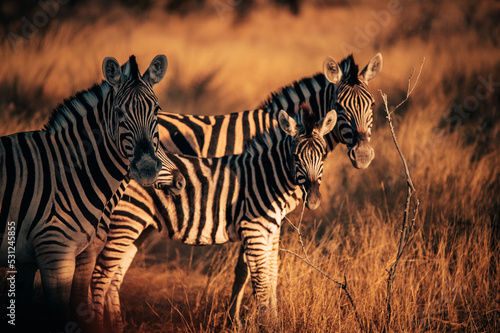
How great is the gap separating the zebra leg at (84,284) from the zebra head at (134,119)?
1.10m

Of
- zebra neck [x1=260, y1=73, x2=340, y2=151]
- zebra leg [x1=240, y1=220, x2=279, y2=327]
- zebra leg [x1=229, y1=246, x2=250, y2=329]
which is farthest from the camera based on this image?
zebra neck [x1=260, y1=73, x2=340, y2=151]

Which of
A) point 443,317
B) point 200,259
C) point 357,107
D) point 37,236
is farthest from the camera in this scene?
point 200,259

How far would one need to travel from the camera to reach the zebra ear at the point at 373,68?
20.1 ft

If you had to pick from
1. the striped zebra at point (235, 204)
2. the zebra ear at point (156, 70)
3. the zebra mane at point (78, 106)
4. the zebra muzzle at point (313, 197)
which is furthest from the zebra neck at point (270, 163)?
the zebra mane at point (78, 106)

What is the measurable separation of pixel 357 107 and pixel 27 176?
352cm

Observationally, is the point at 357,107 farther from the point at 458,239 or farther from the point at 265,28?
the point at 265,28

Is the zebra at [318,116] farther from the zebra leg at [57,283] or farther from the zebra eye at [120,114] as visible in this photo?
the zebra leg at [57,283]

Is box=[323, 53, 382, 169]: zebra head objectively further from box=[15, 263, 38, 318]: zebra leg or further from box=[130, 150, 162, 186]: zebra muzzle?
box=[15, 263, 38, 318]: zebra leg

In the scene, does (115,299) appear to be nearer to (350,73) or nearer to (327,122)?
(327,122)

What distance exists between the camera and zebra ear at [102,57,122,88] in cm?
414

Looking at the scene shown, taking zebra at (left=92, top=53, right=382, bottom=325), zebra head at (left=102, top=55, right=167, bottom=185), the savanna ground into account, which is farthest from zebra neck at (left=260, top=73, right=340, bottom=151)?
zebra head at (left=102, top=55, right=167, bottom=185)

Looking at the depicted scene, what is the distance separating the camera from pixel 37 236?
12.9 feet

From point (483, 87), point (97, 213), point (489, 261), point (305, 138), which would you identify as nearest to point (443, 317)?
point (489, 261)

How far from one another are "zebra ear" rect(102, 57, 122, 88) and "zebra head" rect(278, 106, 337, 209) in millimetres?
Result: 1602
